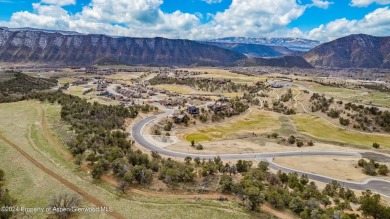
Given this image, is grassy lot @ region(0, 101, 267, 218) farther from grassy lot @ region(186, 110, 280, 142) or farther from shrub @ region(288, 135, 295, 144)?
shrub @ region(288, 135, 295, 144)

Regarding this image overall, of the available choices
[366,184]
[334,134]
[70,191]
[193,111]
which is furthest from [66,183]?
[334,134]

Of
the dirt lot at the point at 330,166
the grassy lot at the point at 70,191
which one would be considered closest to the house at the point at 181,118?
the dirt lot at the point at 330,166

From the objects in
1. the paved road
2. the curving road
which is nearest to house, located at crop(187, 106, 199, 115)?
the curving road

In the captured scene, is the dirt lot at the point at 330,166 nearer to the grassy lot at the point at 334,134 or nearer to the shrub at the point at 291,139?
the shrub at the point at 291,139

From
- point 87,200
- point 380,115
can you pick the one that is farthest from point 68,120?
point 380,115

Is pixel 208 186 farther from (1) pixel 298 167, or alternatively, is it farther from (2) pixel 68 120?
(2) pixel 68 120
